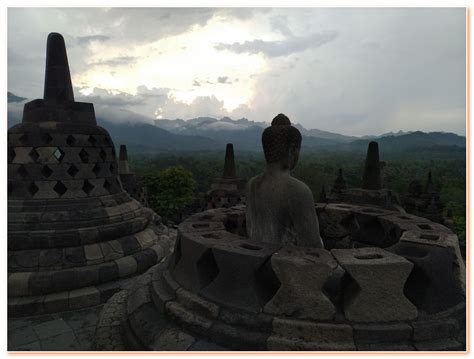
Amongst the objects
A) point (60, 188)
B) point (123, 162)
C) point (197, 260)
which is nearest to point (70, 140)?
point (60, 188)

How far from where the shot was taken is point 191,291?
115 inches

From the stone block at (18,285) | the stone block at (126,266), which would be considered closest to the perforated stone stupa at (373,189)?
the stone block at (126,266)

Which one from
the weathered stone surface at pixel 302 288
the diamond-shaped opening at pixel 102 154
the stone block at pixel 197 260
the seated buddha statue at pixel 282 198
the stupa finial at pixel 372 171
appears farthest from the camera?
the stupa finial at pixel 372 171

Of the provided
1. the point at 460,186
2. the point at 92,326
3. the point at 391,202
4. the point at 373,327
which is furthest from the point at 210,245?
the point at 460,186

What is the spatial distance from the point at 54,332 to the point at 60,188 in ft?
7.58

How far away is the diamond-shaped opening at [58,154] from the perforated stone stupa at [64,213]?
0.01 metres

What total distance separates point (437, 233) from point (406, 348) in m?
1.45

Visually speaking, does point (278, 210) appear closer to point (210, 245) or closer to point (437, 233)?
point (210, 245)

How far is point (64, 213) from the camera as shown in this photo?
489 centimetres

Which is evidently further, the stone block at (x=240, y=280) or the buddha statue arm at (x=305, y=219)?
the buddha statue arm at (x=305, y=219)

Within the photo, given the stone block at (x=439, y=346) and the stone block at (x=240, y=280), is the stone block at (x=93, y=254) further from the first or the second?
the stone block at (x=439, y=346)

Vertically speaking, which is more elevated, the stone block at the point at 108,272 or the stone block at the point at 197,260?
the stone block at the point at 197,260

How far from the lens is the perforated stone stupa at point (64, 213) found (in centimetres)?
441

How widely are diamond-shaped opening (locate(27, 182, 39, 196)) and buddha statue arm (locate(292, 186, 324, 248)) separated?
438 cm
